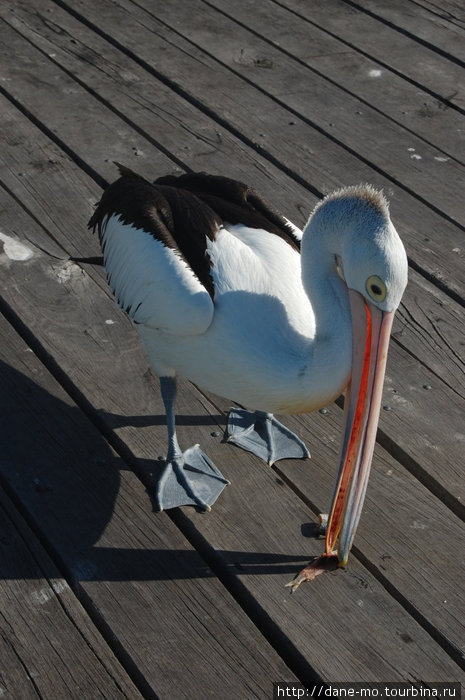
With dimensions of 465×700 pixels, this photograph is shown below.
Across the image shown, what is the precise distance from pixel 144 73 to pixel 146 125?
57cm

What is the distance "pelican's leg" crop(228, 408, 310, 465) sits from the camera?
10.6ft

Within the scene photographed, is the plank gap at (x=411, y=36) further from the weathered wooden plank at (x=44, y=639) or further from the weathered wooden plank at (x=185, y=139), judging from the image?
the weathered wooden plank at (x=44, y=639)

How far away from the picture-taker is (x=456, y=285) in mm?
4012

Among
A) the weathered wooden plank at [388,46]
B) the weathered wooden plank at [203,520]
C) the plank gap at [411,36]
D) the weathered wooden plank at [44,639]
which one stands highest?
the plank gap at [411,36]

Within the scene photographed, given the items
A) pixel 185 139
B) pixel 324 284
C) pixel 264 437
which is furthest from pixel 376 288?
pixel 185 139

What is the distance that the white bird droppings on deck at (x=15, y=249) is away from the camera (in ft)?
13.0

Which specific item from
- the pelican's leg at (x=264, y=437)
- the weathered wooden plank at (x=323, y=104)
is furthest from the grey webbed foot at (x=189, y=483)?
the weathered wooden plank at (x=323, y=104)

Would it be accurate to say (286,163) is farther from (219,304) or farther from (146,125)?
(219,304)

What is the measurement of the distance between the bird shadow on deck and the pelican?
162mm

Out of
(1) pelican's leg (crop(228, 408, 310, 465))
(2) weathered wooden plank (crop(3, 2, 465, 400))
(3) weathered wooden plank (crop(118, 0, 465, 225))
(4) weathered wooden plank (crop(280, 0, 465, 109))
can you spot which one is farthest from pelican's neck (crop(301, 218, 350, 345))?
(4) weathered wooden plank (crop(280, 0, 465, 109))

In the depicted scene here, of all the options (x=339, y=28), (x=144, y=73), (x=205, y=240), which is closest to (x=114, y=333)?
(x=205, y=240)

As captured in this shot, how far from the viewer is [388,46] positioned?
5660 millimetres

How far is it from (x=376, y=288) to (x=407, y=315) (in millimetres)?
1326

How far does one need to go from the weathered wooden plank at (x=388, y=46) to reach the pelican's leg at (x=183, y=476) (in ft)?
9.58
